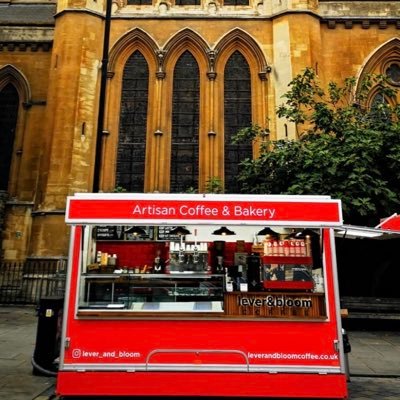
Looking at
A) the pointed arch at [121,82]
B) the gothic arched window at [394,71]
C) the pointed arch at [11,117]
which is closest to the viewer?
the pointed arch at [121,82]

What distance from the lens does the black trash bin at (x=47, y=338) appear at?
6547 millimetres

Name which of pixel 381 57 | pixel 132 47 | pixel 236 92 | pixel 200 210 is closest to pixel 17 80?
pixel 132 47

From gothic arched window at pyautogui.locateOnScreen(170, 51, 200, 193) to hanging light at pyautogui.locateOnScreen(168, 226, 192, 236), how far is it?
10606 mm

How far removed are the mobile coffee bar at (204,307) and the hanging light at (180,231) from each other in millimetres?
19

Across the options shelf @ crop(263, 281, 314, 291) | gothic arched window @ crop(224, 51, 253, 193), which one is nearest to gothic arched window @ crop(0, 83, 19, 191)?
gothic arched window @ crop(224, 51, 253, 193)

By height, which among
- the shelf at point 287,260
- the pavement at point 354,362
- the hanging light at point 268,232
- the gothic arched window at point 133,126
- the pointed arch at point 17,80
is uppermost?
the pointed arch at point 17,80

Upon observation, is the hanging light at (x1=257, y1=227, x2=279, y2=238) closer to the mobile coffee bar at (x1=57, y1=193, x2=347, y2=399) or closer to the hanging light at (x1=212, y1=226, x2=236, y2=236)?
the mobile coffee bar at (x1=57, y1=193, x2=347, y2=399)

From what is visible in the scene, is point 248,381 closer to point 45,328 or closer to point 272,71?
point 45,328

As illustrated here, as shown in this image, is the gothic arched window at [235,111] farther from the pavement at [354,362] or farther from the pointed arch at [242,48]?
the pavement at [354,362]

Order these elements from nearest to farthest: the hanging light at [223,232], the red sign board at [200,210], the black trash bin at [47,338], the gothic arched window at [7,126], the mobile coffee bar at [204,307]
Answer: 1. the mobile coffee bar at [204,307]
2. the red sign board at [200,210]
3. the hanging light at [223,232]
4. the black trash bin at [47,338]
5. the gothic arched window at [7,126]

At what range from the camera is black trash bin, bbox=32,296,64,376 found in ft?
21.5

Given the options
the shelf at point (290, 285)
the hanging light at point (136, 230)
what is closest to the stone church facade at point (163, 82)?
the hanging light at point (136, 230)

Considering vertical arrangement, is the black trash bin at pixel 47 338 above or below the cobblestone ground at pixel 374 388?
above

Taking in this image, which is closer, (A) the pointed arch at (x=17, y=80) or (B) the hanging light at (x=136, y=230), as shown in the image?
(B) the hanging light at (x=136, y=230)
